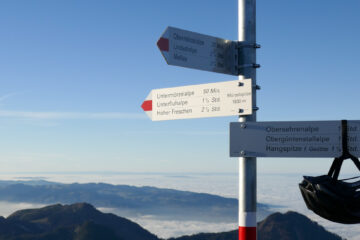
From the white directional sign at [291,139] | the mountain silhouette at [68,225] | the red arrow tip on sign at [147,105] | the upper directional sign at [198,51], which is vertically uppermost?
the upper directional sign at [198,51]

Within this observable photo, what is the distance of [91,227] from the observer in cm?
8250

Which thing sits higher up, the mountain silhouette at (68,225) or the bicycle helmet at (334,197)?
the bicycle helmet at (334,197)

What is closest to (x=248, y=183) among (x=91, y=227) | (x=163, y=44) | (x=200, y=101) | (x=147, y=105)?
(x=200, y=101)

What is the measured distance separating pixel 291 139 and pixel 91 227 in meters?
80.2

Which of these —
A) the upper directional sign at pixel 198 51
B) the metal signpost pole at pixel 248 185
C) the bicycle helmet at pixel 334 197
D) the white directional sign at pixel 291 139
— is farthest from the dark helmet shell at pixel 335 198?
the upper directional sign at pixel 198 51

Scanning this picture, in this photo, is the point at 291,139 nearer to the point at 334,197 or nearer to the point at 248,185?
the point at 334,197

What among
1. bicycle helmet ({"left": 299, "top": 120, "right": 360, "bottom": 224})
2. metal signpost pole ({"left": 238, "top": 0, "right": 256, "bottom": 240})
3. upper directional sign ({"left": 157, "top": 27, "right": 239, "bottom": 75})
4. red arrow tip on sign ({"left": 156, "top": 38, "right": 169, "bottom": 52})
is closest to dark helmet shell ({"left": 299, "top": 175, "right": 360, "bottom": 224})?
bicycle helmet ({"left": 299, "top": 120, "right": 360, "bottom": 224})

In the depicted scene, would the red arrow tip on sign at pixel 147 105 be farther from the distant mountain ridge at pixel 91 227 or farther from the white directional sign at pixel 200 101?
the distant mountain ridge at pixel 91 227

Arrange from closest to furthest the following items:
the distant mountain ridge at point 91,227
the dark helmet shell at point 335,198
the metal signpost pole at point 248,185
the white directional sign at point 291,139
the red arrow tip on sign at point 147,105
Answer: the dark helmet shell at point 335,198 → the white directional sign at point 291,139 → the metal signpost pole at point 248,185 → the red arrow tip on sign at point 147,105 → the distant mountain ridge at point 91,227

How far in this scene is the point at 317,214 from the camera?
5.68m

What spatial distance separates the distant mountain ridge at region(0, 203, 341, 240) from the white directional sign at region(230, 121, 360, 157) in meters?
61.8

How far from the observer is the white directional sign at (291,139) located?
5.84 metres

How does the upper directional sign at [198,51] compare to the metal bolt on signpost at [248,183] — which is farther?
the metal bolt on signpost at [248,183]

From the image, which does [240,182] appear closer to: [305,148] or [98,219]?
[305,148]
